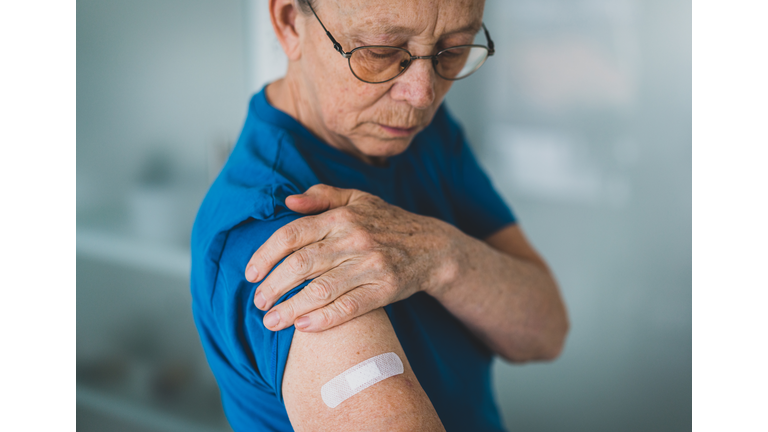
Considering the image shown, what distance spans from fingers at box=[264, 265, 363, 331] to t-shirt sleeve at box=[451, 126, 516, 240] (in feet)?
2.04

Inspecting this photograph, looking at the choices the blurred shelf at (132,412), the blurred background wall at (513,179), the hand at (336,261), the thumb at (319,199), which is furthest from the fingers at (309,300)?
the blurred shelf at (132,412)

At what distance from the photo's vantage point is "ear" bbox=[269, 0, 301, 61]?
85 cm

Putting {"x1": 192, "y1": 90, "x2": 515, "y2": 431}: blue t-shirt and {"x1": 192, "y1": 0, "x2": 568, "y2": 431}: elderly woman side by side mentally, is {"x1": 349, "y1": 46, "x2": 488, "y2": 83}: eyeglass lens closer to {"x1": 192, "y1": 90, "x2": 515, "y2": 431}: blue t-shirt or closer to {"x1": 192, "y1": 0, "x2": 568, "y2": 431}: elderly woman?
{"x1": 192, "y1": 0, "x2": 568, "y2": 431}: elderly woman

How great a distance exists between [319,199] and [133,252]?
1362 mm

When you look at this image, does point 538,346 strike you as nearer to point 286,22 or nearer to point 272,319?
point 272,319

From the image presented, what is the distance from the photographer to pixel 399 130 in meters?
0.91

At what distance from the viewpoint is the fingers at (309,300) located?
0.66 m

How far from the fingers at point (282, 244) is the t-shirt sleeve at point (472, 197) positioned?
61 centimetres

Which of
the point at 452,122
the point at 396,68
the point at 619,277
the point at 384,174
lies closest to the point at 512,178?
the point at 619,277

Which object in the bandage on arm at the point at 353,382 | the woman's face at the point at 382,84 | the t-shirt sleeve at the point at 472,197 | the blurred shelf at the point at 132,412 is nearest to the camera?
the bandage on arm at the point at 353,382

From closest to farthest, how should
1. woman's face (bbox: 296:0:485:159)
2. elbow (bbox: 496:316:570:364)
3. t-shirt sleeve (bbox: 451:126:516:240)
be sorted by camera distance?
woman's face (bbox: 296:0:485:159) < elbow (bbox: 496:316:570:364) < t-shirt sleeve (bbox: 451:126:516:240)

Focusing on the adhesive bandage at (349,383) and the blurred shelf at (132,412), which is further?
the blurred shelf at (132,412)

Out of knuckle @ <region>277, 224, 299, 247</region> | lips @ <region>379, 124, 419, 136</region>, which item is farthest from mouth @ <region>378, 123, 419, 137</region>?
knuckle @ <region>277, 224, 299, 247</region>

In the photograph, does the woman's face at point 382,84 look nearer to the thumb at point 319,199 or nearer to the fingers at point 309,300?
the thumb at point 319,199
